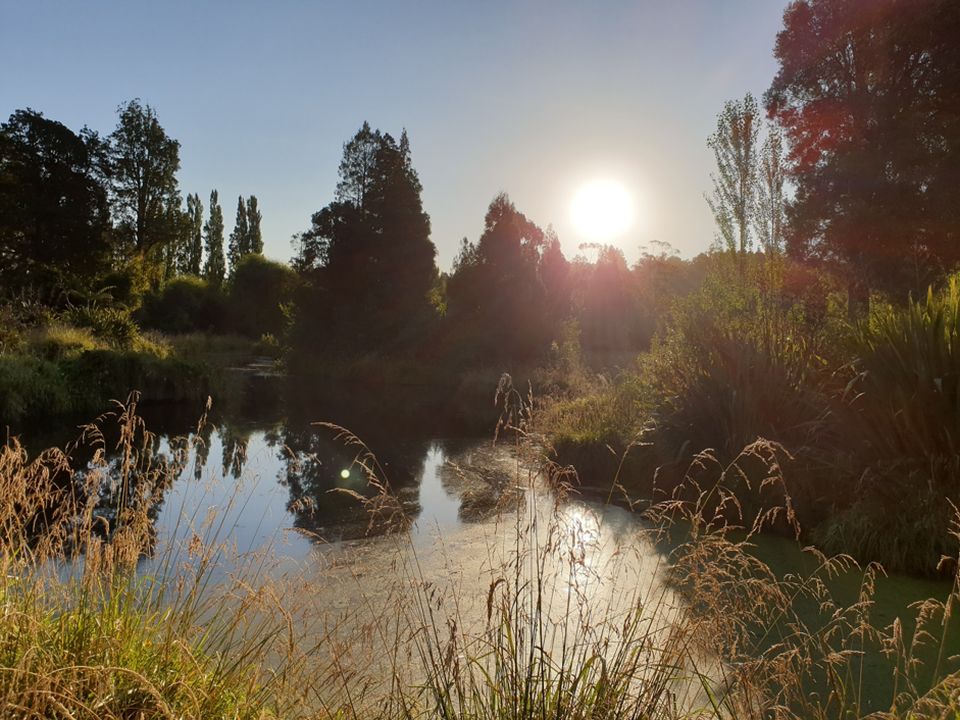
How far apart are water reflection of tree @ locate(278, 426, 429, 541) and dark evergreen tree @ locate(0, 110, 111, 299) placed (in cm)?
1412

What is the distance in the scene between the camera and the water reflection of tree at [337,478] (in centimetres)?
646

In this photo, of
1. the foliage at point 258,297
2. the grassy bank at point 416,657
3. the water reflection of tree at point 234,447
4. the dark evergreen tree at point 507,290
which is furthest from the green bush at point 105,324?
the foliage at point 258,297

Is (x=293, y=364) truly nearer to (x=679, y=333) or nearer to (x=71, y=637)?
(x=679, y=333)

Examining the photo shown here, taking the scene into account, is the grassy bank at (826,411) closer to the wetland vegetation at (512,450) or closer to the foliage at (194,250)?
the wetland vegetation at (512,450)

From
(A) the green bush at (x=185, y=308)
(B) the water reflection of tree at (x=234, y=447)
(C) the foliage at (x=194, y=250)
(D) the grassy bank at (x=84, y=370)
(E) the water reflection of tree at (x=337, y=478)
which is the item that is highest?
(C) the foliage at (x=194, y=250)

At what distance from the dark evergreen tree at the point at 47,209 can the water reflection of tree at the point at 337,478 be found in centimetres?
1412

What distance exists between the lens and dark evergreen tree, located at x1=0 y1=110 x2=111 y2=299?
2103 cm

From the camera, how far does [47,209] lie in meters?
21.4

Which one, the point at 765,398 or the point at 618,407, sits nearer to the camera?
the point at 765,398

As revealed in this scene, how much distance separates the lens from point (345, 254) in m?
26.5

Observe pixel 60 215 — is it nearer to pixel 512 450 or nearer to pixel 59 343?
pixel 59 343

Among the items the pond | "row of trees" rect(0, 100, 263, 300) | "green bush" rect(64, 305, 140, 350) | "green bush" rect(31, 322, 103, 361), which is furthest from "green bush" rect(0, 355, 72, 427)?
"row of trees" rect(0, 100, 263, 300)

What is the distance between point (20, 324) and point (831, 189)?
19398mm

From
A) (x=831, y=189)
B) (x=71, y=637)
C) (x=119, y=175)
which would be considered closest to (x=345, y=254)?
(x=119, y=175)
